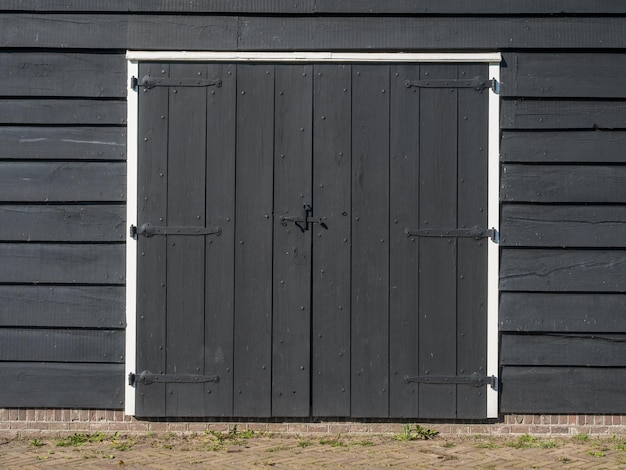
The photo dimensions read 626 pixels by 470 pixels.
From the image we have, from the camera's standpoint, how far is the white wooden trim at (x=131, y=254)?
5.76 m

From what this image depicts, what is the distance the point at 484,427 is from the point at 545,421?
393mm

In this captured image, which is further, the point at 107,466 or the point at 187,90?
the point at 187,90

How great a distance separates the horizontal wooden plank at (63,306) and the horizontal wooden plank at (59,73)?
1266 millimetres

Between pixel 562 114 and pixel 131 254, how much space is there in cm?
290

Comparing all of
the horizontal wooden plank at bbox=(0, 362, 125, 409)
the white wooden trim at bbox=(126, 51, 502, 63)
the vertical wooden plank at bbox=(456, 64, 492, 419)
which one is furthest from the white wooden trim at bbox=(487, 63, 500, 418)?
the horizontal wooden plank at bbox=(0, 362, 125, 409)

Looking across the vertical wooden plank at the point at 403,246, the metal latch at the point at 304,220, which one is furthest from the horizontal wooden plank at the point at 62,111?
the vertical wooden plank at the point at 403,246

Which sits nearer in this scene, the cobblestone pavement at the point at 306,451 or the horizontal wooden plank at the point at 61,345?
the cobblestone pavement at the point at 306,451

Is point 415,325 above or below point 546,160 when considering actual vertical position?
below

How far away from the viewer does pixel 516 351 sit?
18.9ft

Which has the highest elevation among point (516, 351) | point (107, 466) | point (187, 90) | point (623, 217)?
point (187, 90)

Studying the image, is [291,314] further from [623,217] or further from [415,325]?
[623,217]

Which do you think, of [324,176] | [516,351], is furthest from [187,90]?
[516,351]

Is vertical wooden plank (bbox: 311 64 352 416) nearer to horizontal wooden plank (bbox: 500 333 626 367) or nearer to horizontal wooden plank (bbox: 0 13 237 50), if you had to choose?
horizontal wooden plank (bbox: 0 13 237 50)

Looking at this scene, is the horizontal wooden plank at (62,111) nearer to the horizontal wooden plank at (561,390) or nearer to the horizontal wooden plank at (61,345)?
the horizontal wooden plank at (61,345)
